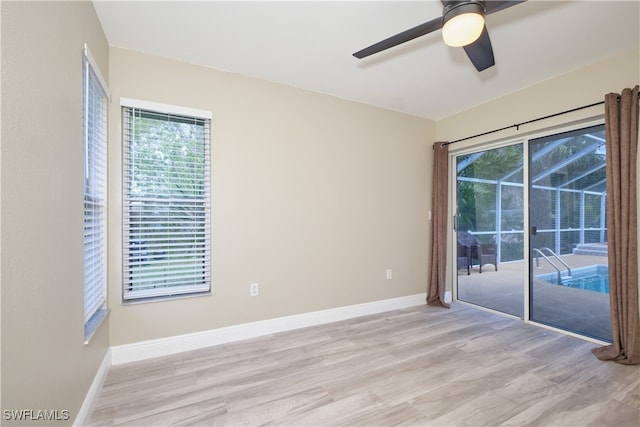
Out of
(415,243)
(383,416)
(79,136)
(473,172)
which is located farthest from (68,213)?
(473,172)

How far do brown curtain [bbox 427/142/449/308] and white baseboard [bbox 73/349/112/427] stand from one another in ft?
11.8

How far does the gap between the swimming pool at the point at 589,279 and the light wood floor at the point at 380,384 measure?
54 cm

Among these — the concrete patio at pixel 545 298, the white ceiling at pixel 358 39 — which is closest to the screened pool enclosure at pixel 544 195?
the concrete patio at pixel 545 298

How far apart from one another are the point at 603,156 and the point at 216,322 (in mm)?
3951

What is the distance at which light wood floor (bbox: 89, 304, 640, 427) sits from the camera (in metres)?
1.70

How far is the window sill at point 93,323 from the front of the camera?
68.3 inches

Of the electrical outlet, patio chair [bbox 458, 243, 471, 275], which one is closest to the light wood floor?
the electrical outlet

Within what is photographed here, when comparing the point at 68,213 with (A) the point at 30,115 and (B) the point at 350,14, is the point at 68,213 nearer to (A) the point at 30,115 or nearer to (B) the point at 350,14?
(A) the point at 30,115

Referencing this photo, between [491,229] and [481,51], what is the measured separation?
241cm

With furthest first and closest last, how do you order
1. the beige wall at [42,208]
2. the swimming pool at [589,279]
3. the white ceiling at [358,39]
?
the swimming pool at [589,279], the white ceiling at [358,39], the beige wall at [42,208]

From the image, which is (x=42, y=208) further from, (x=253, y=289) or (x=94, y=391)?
(x=253, y=289)

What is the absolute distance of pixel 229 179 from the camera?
272 centimetres

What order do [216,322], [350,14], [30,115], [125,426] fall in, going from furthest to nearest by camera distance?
[216,322], [350,14], [125,426], [30,115]

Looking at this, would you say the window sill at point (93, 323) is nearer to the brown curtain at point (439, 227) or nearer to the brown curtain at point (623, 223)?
the brown curtain at point (439, 227)
